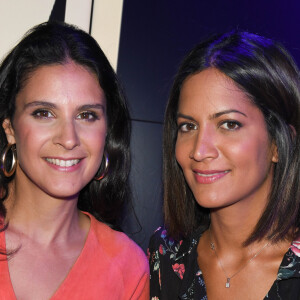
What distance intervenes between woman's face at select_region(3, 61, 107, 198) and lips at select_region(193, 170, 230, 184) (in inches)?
16.1

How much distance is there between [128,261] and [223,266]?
1.33 ft

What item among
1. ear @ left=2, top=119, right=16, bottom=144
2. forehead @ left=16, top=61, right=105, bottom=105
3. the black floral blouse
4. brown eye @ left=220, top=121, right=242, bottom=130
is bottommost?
the black floral blouse

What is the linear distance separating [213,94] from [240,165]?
0.95ft

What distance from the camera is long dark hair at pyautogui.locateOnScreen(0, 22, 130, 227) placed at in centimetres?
194

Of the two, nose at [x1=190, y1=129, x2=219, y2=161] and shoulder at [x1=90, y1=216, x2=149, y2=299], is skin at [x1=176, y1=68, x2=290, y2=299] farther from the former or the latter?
shoulder at [x1=90, y1=216, x2=149, y2=299]

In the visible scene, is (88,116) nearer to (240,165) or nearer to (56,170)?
(56,170)

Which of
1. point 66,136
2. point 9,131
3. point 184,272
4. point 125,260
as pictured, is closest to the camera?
point 66,136

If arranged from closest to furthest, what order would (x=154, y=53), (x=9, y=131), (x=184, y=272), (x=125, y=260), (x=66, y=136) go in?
1. (x=66, y=136)
2. (x=9, y=131)
3. (x=125, y=260)
4. (x=184, y=272)
5. (x=154, y=53)

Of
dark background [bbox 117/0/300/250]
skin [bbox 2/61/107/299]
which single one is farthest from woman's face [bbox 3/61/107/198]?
dark background [bbox 117/0/300/250]

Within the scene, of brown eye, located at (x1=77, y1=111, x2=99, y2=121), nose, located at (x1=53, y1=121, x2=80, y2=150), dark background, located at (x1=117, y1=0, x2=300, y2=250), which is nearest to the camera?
nose, located at (x1=53, y1=121, x2=80, y2=150)

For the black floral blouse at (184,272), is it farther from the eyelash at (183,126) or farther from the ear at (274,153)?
the eyelash at (183,126)

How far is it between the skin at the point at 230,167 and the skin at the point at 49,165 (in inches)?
14.4

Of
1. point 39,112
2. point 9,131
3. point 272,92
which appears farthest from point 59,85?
point 272,92

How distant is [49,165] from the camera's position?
1.87m
